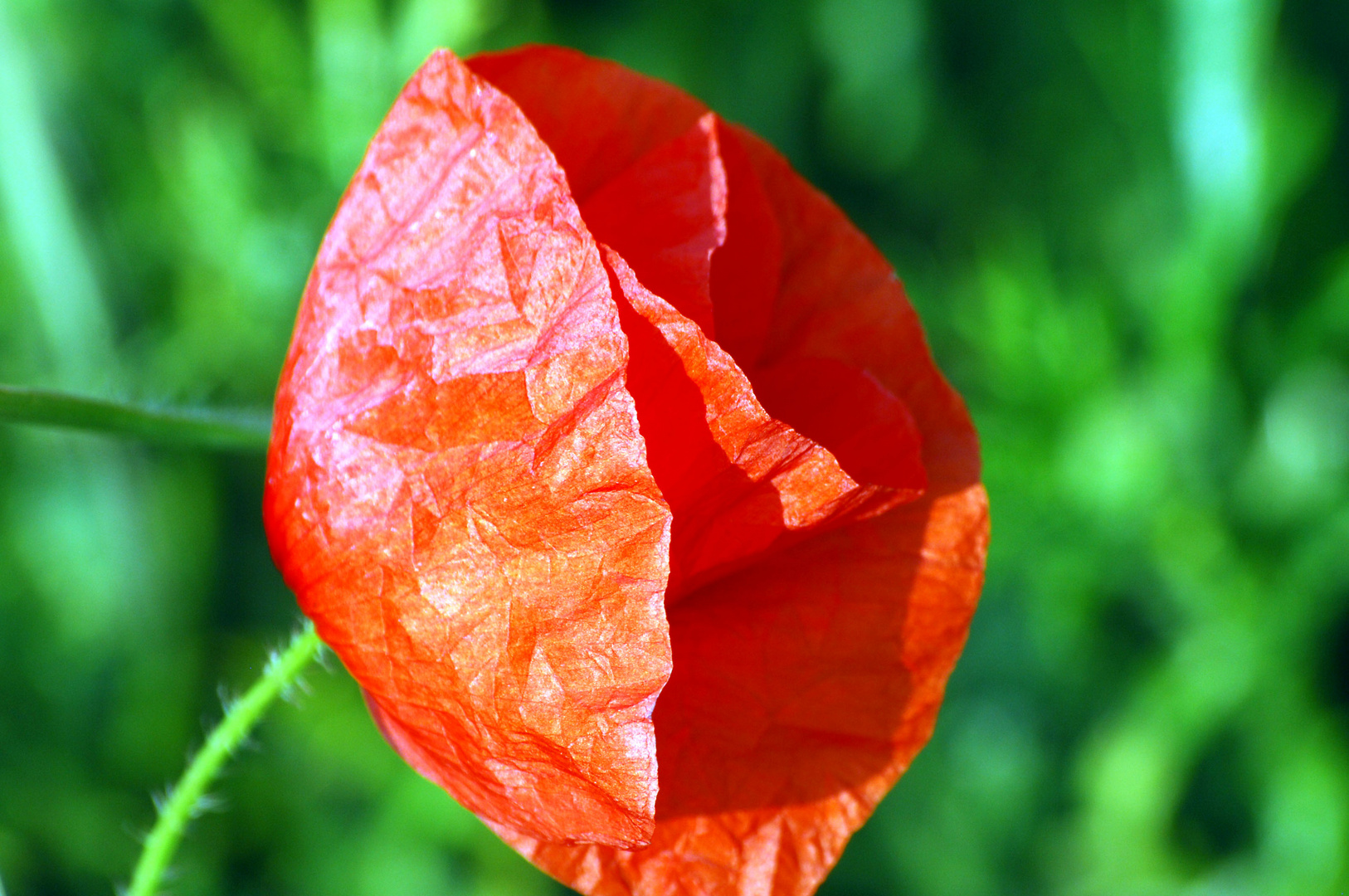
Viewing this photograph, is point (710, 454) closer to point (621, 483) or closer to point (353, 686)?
point (621, 483)

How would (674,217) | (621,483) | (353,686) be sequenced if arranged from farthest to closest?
1. (353,686)
2. (674,217)
3. (621,483)

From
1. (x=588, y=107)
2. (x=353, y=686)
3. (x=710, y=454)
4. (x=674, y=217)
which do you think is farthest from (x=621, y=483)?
(x=353, y=686)

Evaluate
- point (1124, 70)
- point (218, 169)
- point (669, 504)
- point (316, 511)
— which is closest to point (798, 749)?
point (669, 504)

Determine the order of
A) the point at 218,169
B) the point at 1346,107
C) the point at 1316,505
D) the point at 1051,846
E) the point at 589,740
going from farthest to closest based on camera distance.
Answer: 1. the point at 1346,107
2. the point at 1051,846
3. the point at 1316,505
4. the point at 218,169
5. the point at 589,740

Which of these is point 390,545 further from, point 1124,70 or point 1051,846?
point 1124,70

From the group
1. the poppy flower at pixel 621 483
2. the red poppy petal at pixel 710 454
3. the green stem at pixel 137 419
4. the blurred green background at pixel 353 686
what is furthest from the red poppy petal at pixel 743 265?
the blurred green background at pixel 353 686

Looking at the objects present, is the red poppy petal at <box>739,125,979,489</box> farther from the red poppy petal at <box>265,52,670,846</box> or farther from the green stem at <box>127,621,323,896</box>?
the green stem at <box>127,621,323,896</box>

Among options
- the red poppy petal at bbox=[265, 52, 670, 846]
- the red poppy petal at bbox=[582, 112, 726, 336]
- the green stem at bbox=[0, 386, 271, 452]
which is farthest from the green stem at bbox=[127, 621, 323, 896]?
the red poppy petal at bbox=[582, 112, 726, 336]
